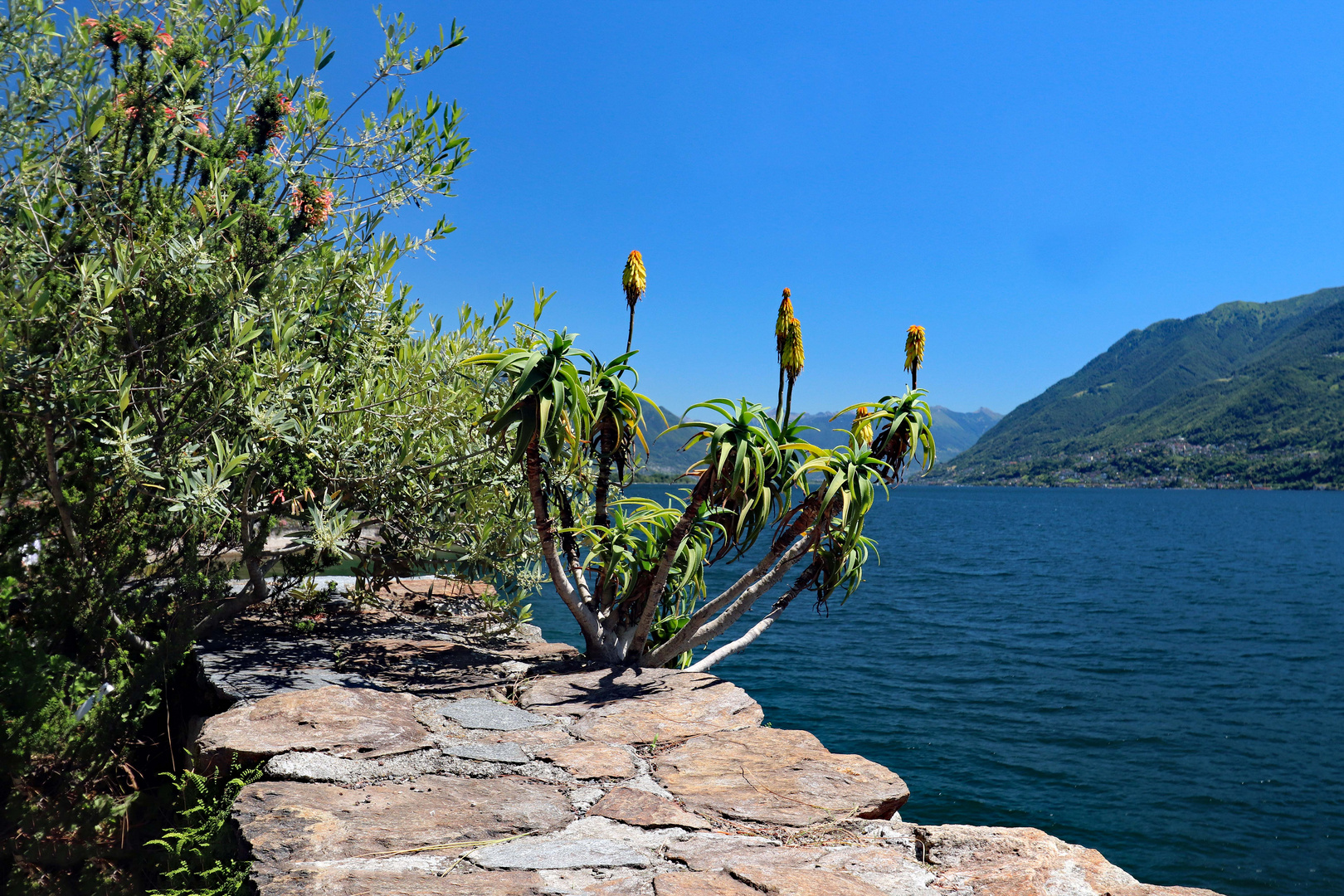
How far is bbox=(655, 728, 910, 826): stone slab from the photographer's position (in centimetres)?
467

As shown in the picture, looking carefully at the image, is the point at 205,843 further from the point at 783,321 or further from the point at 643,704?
the point at 783,321

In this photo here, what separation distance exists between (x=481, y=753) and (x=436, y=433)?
318 centimetres

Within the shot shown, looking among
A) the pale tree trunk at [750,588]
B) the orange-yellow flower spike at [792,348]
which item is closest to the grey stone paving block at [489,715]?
the pale tree trunk at [750,588]

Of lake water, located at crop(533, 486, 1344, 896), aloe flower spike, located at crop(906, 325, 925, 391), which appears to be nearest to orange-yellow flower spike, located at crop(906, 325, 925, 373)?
aloe flower spike, located at crop(906, 325, 925, 391)

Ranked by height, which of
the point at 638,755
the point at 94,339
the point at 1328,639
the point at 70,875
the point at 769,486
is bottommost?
the point at 1328,639

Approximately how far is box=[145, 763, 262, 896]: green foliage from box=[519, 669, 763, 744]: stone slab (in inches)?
90.6

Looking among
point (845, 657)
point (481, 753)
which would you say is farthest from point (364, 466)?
point (845, 657)

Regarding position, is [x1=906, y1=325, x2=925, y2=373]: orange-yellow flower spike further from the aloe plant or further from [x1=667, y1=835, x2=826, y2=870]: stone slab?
[x1=667, y1=835, x2=826, y2=870]: stone slab

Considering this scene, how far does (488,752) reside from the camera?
5.23 meters

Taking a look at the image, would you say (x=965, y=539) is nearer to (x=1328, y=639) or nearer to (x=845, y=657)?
(x=1328, y=639)

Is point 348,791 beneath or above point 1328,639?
above

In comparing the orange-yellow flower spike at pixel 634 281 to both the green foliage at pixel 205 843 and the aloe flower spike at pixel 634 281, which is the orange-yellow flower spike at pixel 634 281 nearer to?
the aloe flower spike at pixel 634 281

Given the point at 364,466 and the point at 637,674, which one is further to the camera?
the point at 637,674

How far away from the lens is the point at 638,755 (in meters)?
5.45
